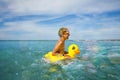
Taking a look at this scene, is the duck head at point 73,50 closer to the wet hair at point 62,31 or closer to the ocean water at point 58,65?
the ocean water at point 58,65

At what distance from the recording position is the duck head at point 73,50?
249 centimetres

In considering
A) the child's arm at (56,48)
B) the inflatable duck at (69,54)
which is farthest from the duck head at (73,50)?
the child's arm at (56,48)

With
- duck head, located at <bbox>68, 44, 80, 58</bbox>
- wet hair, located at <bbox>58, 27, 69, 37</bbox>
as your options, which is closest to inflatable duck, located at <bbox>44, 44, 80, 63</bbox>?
duck head, located at <bbox>68, 44, 80, 58</bbox>

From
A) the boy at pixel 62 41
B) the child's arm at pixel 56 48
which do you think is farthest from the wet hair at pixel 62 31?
the child's arm at pixel 56 48

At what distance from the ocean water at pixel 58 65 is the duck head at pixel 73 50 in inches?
1.7

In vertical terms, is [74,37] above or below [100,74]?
above

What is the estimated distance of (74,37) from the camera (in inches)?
99.3

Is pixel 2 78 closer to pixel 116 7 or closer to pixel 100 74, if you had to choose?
pixel 100 74

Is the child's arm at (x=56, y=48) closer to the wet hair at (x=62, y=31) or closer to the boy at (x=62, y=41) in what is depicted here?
the boy at (x=62, y=41)

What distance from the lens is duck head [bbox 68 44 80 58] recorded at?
249cm

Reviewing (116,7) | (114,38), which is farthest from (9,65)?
(116,7)

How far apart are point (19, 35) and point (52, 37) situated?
1.29ft

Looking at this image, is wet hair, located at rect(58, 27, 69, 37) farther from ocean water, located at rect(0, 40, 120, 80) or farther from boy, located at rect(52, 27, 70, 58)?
ocean water, located at rect(0, 40, 120, 80)

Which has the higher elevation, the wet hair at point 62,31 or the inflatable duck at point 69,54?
the wet hair at point 62,31
